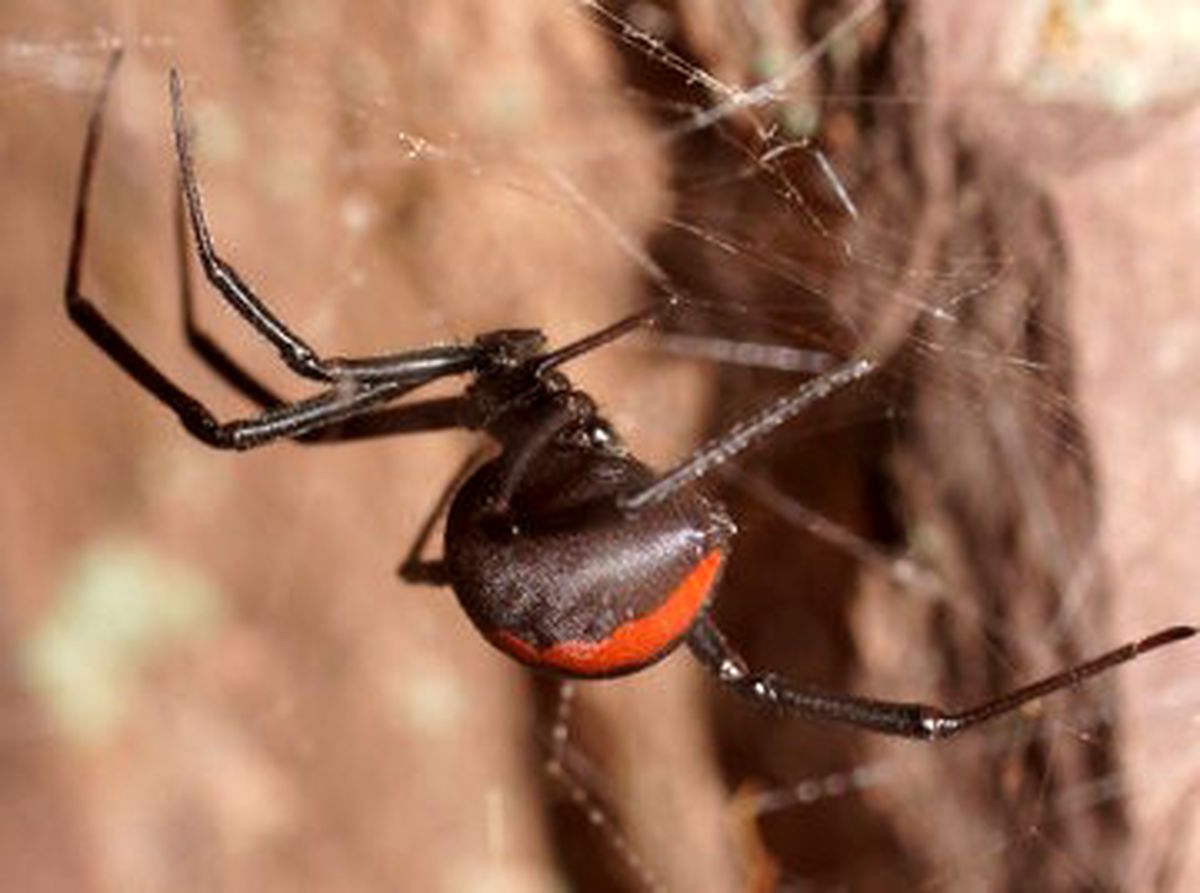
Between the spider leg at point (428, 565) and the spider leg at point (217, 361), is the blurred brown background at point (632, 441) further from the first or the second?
the spider leg at point (428, 565)

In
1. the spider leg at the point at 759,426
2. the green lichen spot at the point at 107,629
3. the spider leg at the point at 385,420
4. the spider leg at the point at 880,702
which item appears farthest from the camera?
the green lichen spot at the point at 107,629

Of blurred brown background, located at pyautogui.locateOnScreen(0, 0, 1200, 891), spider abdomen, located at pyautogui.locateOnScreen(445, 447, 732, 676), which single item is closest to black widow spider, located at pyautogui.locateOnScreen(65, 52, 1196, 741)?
spider abdomen, located at pyautogui.locateOnScreen(445, 447, 732, 676)

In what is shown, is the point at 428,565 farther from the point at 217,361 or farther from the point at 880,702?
the point at 880,702

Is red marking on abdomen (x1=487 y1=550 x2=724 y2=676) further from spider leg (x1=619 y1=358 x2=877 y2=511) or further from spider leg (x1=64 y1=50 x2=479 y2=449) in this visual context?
spider leg (x1=64 y1=50 x2=479 y2=449)

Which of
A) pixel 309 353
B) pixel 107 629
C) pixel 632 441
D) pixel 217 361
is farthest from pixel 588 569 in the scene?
pixel 107 629

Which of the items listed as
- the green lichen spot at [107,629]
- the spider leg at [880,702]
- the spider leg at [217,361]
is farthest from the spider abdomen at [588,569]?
the green lichen spot at [107,629]

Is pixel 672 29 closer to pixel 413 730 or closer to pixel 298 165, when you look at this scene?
pixel 298 165

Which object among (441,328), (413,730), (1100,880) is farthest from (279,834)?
(1100,880)
